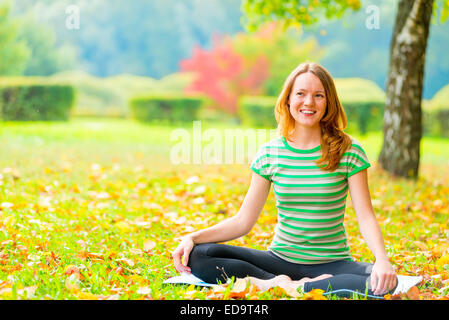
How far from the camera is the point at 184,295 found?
7.70 ft

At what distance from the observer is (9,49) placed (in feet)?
81.7

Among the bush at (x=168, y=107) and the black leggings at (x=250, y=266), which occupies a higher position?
the bush at (x=168, y=107)

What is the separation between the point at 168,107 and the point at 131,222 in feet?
46.4

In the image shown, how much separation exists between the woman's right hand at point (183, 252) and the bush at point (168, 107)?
15.4m

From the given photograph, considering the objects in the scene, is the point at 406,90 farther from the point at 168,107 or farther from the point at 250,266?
the point at 168,107

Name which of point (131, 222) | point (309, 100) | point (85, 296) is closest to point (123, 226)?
point (131, 222)

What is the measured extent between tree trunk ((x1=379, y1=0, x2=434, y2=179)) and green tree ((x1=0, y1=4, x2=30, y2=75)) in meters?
20.1

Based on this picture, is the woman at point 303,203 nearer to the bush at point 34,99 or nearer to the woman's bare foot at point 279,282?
the woman's bare foot at point 279,282

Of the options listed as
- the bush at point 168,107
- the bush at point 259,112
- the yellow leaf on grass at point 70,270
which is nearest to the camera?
the yellow leaf on grass at point 70,270

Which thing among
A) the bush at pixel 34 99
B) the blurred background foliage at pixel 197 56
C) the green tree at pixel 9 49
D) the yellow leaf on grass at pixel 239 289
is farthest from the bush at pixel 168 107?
the yellow leaf on grass at pixel 239 289

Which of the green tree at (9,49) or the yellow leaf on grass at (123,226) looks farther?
the green tree at (9,49)

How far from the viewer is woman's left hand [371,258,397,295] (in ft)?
7.14

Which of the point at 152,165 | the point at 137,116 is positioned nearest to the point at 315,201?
the point at 152,165

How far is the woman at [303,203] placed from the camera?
7.94 feet
